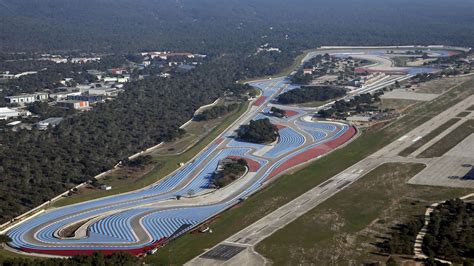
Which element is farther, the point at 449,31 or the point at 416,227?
the point at 449,31

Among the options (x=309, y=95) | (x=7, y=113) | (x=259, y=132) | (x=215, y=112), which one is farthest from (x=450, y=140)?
(x=7, y=113)

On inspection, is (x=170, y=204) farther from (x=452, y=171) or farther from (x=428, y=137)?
(x=428, y=137)

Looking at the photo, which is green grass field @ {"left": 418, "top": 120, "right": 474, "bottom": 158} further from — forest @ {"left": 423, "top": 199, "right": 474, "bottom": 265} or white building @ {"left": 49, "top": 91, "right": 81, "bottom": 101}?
white building @ {"left": 49, "top": 91, "right": 81, "bottom": 101}

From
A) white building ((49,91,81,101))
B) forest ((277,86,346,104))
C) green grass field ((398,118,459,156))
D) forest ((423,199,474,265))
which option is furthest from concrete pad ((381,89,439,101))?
forest ((423,199,474,265))

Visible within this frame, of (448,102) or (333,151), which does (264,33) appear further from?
(333,151)

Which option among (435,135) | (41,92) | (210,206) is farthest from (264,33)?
(210,206)

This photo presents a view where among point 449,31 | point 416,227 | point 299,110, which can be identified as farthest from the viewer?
point 449,31
